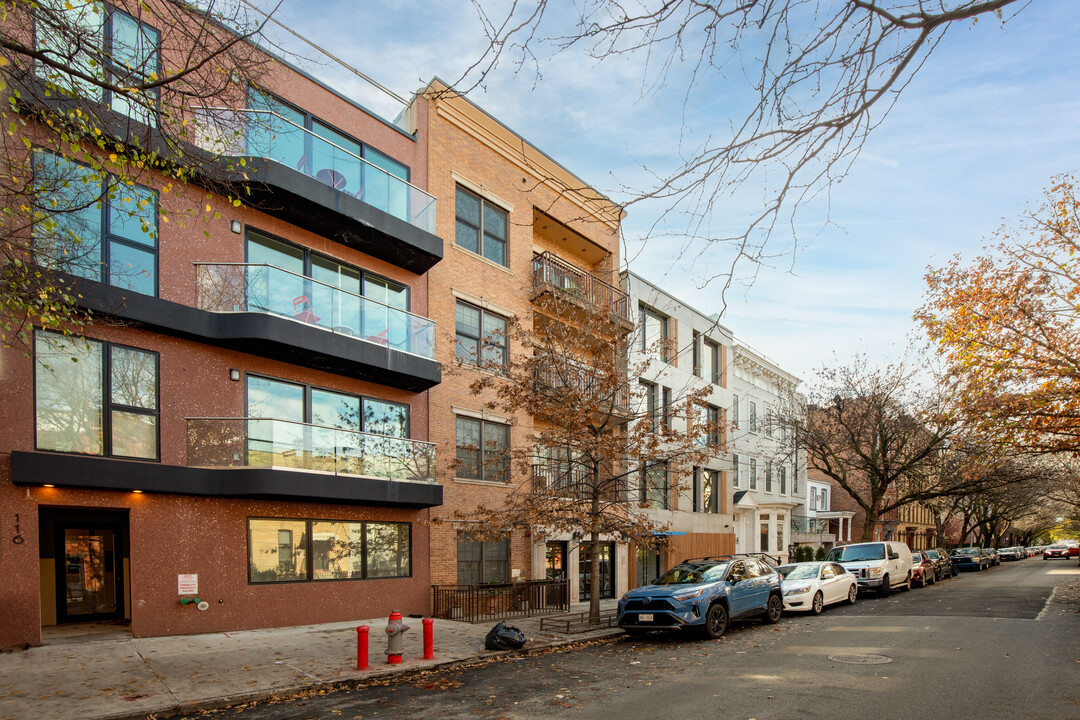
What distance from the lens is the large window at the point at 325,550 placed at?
47.6ft

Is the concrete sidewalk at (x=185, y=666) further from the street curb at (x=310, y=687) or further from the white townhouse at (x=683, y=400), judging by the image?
the white townhouse at (x=683, y=400)

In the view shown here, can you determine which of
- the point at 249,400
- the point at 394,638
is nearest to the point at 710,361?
the point at 249,400

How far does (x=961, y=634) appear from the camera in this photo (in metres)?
13.9

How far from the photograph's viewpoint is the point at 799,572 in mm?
20562

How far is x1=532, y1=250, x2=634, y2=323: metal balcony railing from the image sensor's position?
73.7ft

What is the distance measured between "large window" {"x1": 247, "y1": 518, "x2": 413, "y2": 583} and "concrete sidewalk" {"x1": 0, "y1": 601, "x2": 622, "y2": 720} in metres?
1.23

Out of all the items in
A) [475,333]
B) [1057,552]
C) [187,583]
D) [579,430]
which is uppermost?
[475,333]

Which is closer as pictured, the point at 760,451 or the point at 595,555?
the point at 595,555

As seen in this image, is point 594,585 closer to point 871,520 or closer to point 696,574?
point 696,574

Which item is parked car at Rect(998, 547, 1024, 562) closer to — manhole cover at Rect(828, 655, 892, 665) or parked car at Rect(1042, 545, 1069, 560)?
parked car at Rect(1042, 545, 1069, 560)

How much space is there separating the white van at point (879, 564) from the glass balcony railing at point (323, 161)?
1830 cm

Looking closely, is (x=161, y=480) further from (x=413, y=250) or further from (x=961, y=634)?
(x=961, y=634)

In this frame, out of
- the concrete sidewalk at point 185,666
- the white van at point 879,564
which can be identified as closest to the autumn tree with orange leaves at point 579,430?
the concrete sidewalk at point 185,666

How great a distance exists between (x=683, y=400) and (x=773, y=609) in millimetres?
13386
